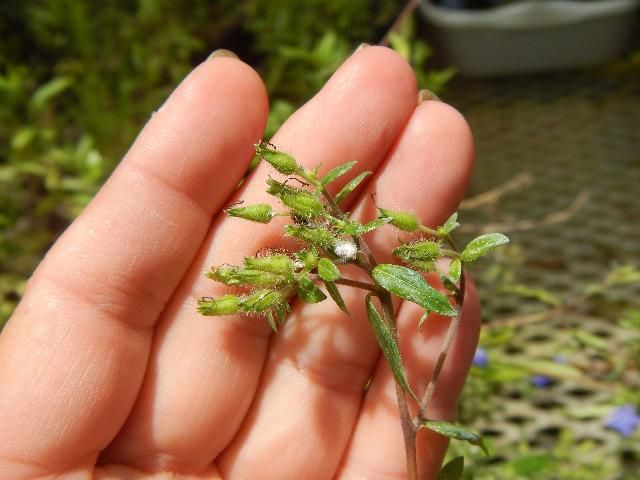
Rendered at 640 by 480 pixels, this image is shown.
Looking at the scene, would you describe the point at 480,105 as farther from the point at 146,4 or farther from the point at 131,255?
the point at 131,255

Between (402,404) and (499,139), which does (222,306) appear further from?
(499,139)

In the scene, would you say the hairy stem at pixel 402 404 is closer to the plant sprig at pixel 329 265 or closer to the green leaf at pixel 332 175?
the plant sprig at pixel 329 265

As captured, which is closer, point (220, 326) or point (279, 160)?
point (279, 160)

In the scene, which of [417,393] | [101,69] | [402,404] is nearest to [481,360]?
[417,393]

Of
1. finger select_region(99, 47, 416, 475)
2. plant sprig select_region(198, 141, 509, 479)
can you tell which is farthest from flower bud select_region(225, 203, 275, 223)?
finger select_region(99, 47, 416, 475)

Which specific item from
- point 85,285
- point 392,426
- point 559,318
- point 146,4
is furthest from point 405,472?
point 146,4

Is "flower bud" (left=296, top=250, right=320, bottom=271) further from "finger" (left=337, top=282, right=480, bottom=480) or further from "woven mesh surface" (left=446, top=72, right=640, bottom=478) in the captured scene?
"woven mesh surface" (left=446, top=72, right=640, bottom=478)
